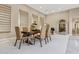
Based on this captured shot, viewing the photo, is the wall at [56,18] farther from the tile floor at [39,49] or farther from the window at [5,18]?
the tile floor at [39,49]

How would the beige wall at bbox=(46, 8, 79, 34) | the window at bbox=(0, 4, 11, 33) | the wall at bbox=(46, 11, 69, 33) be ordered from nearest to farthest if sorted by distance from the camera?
the window at bbox=(0, 4, 11, 33) → the beige wall at bbox=(46, 8, 79, 34) → the wall at bbox=(46, 11, 69, 33)

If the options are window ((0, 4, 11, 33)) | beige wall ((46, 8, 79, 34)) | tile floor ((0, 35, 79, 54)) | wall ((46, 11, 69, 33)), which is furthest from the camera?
wall ((46, 11, 69, 33))

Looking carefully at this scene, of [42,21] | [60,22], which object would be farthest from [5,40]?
[60,22]

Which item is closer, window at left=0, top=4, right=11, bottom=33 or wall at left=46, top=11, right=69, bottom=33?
window at left=0, top=4, right=11, bottom=33

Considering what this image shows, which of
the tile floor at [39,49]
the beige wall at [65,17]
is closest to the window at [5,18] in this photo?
the tile floor at [39,49]

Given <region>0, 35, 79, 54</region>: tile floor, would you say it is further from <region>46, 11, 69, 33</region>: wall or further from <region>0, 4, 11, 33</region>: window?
<region>46, 11, 69, 33</region>: wall

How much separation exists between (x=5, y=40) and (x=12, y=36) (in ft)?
3.01

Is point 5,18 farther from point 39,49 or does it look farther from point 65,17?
point 65,17

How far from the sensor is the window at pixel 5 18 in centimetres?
602

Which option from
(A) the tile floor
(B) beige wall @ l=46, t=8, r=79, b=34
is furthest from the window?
(B) beige wall @ l=46, t=8, r=79, b=34

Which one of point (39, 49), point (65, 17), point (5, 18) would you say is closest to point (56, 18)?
point (65, 17)

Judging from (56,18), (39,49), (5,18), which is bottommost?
(39,49)

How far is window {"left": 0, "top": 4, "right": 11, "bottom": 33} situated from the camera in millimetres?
6023

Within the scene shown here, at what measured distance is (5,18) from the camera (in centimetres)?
636
